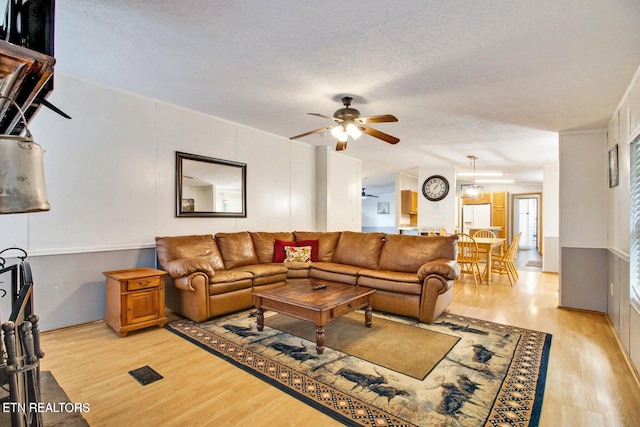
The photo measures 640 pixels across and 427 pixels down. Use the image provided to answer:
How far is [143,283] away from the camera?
315 centimetres

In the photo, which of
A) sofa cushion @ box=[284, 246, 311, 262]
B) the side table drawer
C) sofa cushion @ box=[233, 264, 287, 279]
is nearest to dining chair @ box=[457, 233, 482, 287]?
sofa cushion @ box=[284, 246, 311, 262]

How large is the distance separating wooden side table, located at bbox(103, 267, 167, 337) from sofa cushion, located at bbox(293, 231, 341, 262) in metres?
2.35

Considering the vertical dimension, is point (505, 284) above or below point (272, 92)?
below

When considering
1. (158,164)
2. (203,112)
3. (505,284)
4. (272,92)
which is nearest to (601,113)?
(505,284)

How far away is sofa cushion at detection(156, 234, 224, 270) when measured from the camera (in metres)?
3.65

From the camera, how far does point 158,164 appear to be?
3.88m

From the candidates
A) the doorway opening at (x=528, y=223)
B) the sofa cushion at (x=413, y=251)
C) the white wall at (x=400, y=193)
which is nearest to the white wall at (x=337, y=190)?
the white wall at (x=400, y=193)

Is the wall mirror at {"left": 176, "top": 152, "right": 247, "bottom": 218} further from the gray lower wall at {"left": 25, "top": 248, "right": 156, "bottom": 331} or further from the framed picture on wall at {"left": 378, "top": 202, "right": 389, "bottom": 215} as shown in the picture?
the framed picture on wall at {"left": 378, "top": 202, "right": 389, "bottom": 215}

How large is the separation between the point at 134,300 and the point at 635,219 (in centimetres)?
453

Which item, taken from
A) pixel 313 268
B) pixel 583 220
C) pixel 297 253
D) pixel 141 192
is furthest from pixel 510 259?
pixel 141 192

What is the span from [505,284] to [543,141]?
2.47 m

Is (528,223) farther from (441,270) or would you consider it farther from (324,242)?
(441,270)

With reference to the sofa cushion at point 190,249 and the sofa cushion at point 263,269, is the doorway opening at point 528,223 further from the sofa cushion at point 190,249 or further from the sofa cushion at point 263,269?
the sofa cushion at point 190,249

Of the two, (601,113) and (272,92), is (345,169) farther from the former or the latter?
(601,113)
